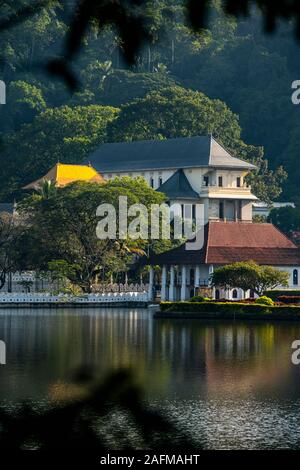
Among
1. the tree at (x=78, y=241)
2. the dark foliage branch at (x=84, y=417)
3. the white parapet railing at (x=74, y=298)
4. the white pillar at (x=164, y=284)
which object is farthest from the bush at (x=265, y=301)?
the dark foliage branch at (x=84, y=417)

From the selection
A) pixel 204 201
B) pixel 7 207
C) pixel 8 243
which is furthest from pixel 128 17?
pixel 204 201

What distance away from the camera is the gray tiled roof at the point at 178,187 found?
371 ft

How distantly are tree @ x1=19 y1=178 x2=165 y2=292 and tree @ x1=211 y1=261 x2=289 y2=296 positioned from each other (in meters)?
11.8

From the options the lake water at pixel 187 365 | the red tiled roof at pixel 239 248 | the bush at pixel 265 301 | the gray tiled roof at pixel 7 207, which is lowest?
the lake water at pixel 187 365

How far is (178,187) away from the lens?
115562 mm

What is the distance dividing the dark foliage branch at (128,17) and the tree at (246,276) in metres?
70.7

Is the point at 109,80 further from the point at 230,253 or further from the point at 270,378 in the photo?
the point at 270,378

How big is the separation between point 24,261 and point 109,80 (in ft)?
216

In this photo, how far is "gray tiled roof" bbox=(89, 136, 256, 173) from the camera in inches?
4636

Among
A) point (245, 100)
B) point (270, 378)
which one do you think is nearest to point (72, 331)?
point (270, 378)

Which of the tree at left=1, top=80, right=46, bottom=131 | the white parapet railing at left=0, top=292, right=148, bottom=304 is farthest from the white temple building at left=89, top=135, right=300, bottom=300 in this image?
the tree at left=1, top=80, right=46, bottom=131

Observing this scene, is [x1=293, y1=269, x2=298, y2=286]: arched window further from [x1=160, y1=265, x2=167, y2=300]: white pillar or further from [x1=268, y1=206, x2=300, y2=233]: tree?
[x1=268, y1=206, x2=300, y2=233]: tree

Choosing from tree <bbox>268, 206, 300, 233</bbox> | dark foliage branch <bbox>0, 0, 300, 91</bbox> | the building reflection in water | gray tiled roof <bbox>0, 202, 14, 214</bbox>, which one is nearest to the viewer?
dark foliage branch <bbox>0, 0, 300, 91</bbox>

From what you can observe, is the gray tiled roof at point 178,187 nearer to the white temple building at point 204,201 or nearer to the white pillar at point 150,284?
the white temple building at point 204,201
